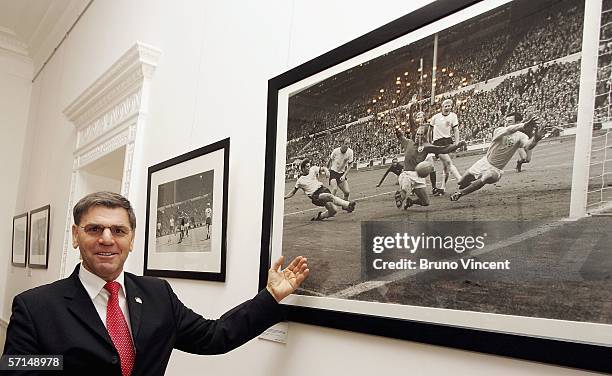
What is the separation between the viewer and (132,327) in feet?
Result: 7.33

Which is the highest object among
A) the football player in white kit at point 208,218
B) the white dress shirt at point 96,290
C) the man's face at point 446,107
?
the man's face at point 446,107

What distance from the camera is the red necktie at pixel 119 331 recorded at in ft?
7.07

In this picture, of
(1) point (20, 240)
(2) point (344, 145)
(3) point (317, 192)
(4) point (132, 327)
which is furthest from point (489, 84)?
(1) point (20, 240)

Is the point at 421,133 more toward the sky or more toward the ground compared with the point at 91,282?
more toward the sky

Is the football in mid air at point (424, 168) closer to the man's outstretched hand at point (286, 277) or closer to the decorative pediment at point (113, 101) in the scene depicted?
the man's outstretched hand at point (286, 277)

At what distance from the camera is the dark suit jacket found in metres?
2.04

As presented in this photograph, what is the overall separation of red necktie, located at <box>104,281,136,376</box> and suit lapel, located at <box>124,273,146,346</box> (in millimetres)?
29

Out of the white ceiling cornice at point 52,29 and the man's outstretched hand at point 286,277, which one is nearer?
the man's outstretched hand at point 286,277

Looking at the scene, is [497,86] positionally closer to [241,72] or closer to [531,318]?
[531,318]

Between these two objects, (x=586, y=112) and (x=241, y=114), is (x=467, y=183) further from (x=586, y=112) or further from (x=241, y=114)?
(x=241, y=114)

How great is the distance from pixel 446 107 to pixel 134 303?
1558 mm

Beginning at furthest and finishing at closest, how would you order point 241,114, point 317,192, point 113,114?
point 113,114 < point 241,114 < point 317,192

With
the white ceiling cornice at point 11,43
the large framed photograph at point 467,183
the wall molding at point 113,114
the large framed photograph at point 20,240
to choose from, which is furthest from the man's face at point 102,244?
the white ceiling cornice at point 11,43

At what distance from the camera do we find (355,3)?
221cm
